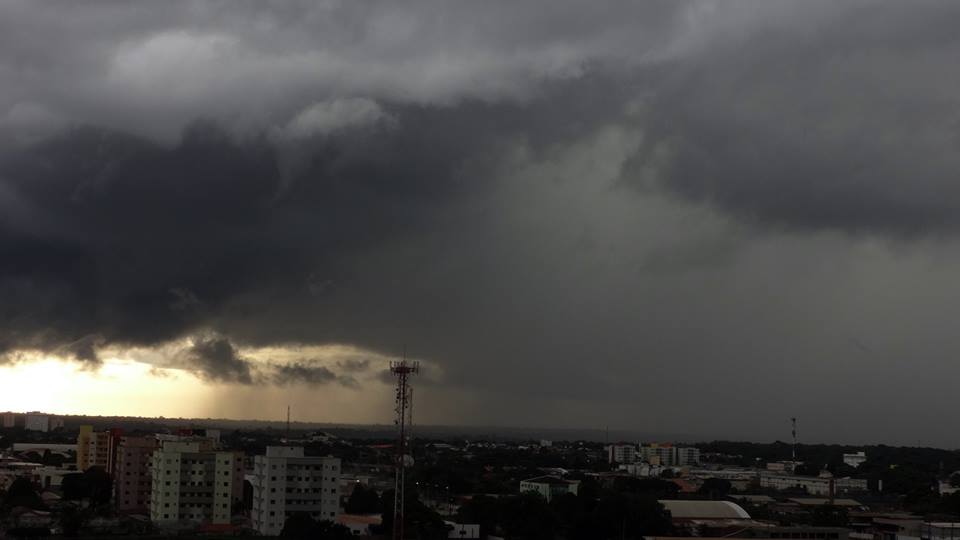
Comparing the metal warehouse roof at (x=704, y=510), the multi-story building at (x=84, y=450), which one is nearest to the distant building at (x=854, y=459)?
the metal warehouse roof at (x=704, y=510)

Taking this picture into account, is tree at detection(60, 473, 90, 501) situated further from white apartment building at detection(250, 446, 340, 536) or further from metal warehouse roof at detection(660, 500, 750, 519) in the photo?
metal warehouse roof at detection(660, 500, 750, 519)

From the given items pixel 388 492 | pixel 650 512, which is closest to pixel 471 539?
pixel 650 512

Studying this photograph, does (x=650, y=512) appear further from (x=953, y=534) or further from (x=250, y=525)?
(x=250, y=525)

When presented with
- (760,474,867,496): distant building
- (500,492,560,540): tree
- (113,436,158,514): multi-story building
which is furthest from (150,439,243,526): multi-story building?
(760,474,867,496): distant building

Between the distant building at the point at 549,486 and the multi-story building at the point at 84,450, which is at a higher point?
the multi-story building at the point at 84,450

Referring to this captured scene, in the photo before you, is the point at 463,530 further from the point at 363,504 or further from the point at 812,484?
the point at 812,484

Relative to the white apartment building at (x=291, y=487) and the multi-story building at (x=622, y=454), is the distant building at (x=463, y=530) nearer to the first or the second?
the white apartment building at (x=291, y=487)

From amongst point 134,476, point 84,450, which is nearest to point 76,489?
point 134,476
